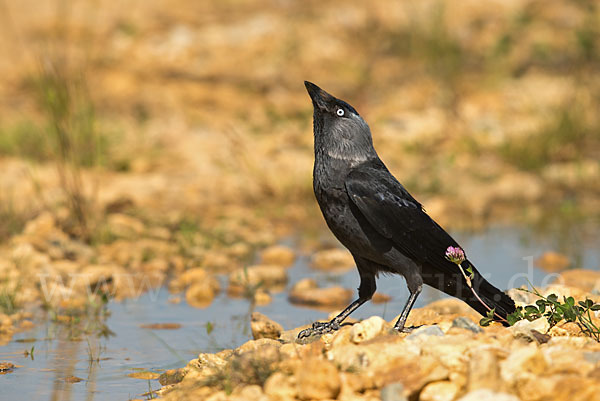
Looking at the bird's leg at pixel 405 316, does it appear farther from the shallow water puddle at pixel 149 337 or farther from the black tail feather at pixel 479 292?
the shallow water puddle at pixel 149 337

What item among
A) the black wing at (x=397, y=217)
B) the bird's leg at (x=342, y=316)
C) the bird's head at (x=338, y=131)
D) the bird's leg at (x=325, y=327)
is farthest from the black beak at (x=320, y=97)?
the bird's leg at (x=325, y=327)

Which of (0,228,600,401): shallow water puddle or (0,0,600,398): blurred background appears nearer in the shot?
(0,228,600,401): shallow water puddle

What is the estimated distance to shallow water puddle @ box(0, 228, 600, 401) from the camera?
3939mm

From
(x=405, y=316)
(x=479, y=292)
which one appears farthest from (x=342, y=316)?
(x=479, y=292)

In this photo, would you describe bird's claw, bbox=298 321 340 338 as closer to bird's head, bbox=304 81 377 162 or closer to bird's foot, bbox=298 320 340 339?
bird's foot, bbox=298 320 340 339

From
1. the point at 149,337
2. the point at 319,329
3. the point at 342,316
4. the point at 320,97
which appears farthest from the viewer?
the point at 149,337

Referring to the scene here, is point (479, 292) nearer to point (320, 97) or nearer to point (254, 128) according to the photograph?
point (320, 97)

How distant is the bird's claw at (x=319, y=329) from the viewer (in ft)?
13.9

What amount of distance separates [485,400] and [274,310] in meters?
2.67

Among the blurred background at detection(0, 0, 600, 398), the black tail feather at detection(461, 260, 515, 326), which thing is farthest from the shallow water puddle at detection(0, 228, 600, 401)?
the black tail feather at detection(461, 260, 515, 326)

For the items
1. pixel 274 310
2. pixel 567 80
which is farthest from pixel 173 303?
pixel 567 80

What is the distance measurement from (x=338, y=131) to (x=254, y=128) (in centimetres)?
589

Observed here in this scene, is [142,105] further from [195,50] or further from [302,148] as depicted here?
[302,148]

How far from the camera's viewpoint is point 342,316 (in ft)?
14.5
